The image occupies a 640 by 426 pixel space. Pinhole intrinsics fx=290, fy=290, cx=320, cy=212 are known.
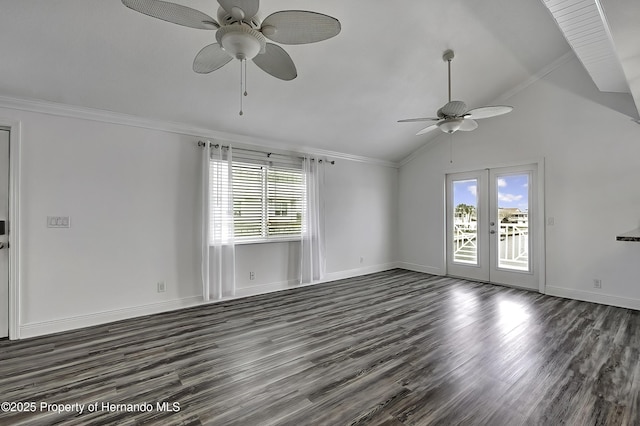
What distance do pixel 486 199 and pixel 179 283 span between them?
5.39 metres

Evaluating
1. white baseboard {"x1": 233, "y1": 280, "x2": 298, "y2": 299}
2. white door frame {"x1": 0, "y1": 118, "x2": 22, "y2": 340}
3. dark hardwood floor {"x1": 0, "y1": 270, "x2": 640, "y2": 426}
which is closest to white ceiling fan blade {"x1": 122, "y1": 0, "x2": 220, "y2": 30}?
dark hardwood floor {"x1": 0, "y1": 270, "x2": 640, "y2": 426}

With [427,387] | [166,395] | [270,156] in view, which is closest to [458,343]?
[427,387]

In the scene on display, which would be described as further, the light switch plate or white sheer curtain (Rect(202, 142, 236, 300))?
white sheer curtain (Rect(202, 142, 236, 300))

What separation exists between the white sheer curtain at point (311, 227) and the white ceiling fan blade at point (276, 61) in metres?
2.95

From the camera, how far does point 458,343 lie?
2896 millimetres

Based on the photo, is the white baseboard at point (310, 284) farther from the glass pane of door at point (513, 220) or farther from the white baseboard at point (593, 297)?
the white baseboard at point (593, 297)

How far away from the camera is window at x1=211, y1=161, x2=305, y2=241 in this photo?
14.8 feet

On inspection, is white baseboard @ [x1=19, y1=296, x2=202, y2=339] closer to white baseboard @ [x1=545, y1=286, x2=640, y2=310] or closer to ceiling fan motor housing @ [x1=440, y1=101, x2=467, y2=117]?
ceiling fan motor housing @ [x1=440, y1=101, x2=467, y2=117]

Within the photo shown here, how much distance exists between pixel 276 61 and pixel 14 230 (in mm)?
3287

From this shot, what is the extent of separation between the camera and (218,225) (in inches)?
166

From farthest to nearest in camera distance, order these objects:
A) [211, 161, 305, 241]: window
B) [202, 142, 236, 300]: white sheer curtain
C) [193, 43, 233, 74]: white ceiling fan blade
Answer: [211, 161, 305, 241]: window
[202, 142, 236, 300]: white sheer curtain
[193, 43, 233, 74]: white ceiling fan blade

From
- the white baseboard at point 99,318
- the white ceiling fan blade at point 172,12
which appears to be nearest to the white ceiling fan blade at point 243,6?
the white ceiling fan blade at point 172,12

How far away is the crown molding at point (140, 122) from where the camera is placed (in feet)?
10.2

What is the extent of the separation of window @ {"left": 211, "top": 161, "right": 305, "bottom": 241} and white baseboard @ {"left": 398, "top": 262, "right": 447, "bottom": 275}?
2.93 metres
